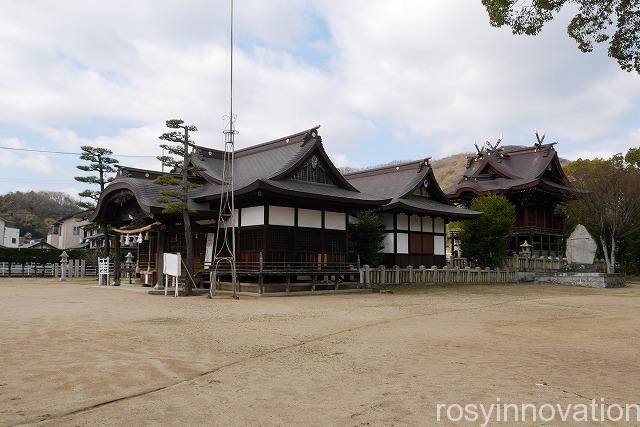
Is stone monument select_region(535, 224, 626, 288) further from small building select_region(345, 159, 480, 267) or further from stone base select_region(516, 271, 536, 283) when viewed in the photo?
small building select_region(345, 159, 480, 267)

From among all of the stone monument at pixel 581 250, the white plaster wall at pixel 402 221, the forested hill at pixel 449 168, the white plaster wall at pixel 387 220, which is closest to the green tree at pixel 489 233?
the stone monument at pixel 581 250

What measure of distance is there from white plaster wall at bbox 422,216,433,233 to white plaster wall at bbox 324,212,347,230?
8283 millimetres

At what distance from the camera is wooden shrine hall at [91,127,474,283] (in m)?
22.7

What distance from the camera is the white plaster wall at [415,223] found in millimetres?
31594

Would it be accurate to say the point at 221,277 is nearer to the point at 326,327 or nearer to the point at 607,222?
the point at 326,327

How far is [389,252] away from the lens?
30.7 m

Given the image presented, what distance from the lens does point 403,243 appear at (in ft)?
102

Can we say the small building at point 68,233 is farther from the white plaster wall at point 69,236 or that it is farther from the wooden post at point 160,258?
the wooden post at point 160,258

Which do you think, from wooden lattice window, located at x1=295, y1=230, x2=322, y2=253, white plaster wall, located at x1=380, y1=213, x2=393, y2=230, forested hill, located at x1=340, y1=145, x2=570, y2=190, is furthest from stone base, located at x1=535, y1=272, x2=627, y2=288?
forested hill, located at x1=340, y1=145, x2=570, y2=190

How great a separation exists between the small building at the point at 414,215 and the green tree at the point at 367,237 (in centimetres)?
137

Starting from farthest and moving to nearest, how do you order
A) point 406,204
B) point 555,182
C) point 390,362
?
point 555,182
point 406,204
point 390,362

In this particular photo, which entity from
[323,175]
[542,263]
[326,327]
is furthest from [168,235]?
[542,263]

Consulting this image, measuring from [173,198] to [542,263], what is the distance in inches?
1115

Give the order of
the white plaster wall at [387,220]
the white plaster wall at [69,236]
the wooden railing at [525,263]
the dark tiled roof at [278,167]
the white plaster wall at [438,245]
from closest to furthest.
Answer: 1. the dark tiled roof at [278,167]
2. the white plaster wall at [387,220]
3. the white plaster wall at [438,245]
4. the wooden railing at [525,263]
5. the white plaster wall at [69,236]
